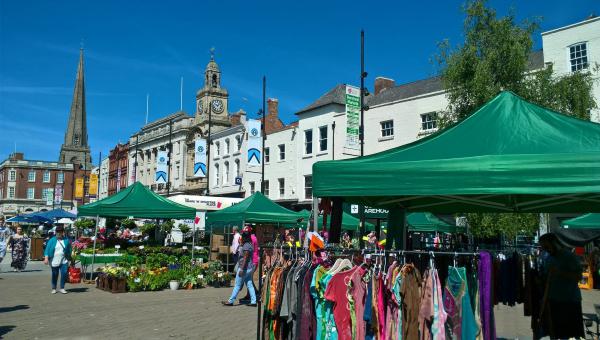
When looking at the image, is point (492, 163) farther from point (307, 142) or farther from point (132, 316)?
point (307, 142)

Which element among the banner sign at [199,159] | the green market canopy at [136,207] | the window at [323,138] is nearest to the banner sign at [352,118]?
the green market canopy at [136,207]

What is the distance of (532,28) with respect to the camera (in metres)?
19.6

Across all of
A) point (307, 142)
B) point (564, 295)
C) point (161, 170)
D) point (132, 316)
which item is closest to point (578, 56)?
point (307, 142)

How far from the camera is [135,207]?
17.0 metres

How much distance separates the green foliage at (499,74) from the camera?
18.9 meters

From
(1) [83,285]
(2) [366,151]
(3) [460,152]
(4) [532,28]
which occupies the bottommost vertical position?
(1) [83,285]

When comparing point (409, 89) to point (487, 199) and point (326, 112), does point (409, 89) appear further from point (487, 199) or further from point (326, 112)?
point (487, 199)

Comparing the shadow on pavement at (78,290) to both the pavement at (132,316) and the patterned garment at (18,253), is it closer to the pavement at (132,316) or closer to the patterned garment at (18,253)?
the pavement at (132,316)

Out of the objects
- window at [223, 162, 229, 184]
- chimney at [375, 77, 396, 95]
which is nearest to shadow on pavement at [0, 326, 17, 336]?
chimney at [375, 77, 396, 95]

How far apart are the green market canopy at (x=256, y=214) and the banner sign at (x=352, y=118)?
15.7 feet

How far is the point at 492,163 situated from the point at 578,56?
24.1 m

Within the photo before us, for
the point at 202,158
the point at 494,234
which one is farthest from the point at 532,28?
A: the point at 202,158

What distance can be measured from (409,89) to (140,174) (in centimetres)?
4446

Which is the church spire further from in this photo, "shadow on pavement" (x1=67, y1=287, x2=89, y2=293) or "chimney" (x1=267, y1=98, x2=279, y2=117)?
"shadow on pavement" (x1=67, y1=287, x2=89, y2=293)
